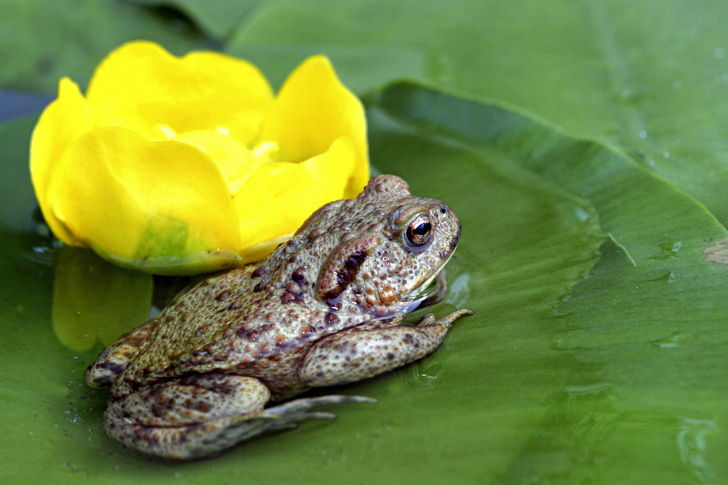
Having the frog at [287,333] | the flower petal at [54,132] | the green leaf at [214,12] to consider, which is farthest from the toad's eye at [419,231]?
the green leaf at [214,12]

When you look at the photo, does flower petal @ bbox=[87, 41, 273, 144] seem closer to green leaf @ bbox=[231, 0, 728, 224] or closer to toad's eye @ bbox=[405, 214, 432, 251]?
toad's eye @ bbox=[405, 214, 432, 251]

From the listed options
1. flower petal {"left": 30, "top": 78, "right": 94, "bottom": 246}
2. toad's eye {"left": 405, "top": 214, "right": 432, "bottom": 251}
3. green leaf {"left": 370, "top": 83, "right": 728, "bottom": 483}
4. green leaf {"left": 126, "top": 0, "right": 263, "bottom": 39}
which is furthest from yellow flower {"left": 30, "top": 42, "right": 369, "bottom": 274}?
green leaf {"left": 126, "top": 0, "right": 263, "bottom": 39}

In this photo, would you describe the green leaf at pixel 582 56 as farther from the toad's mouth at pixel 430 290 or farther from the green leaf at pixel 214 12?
the toad's mouth at pixel 430 290

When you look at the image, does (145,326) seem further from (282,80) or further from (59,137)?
(282,80)

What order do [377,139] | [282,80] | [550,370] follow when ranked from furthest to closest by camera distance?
[282,80]
[377,139]
[550,370]

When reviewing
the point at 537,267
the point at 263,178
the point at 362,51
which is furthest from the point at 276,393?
the point at 362,51
